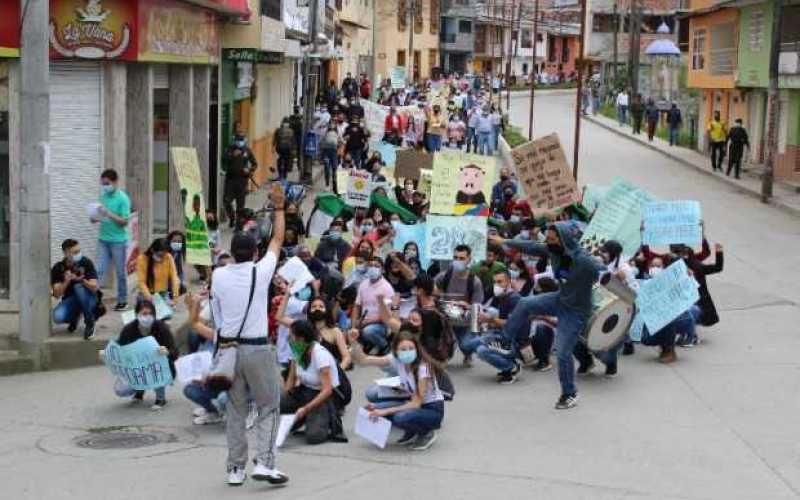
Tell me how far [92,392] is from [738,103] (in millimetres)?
33373

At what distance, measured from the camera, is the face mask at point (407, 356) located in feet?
37.1

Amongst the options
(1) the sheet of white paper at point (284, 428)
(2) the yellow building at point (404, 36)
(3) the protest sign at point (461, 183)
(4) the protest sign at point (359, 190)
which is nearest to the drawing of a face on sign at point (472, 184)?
(3) the protest sign at point (461, 183)

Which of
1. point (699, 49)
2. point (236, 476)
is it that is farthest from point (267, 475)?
point (699, 49)

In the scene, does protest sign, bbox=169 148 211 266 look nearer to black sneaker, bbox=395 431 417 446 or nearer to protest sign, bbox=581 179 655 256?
protest sign, bbox=581 179 655 256

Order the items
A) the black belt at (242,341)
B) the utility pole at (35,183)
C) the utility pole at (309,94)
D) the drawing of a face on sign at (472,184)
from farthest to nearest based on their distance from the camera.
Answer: the utility pole at (309,94) → the drawing of a face on sign at (472,184) → the utility pole at (35,183) → the black belt at (242,341)

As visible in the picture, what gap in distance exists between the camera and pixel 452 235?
55.4ft

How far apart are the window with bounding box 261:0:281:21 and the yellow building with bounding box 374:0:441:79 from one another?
39236mm

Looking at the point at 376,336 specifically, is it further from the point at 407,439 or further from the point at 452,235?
the point at 407,439

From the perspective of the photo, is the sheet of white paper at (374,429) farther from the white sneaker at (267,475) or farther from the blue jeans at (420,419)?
the white sneaker at (267,475)

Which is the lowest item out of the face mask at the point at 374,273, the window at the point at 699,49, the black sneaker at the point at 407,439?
the black sneaker at the point at 407,439

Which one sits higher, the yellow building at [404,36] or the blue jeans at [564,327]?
the yellow building at [404,36]

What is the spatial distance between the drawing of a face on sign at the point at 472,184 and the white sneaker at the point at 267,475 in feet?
27.6

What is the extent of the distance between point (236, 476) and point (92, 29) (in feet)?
29.0

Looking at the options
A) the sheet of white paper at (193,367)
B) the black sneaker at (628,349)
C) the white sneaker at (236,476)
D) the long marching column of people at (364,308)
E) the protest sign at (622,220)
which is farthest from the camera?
the protest sign at (622,220)
